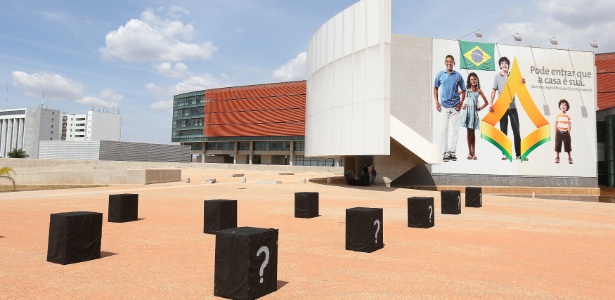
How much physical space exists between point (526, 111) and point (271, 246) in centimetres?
4039

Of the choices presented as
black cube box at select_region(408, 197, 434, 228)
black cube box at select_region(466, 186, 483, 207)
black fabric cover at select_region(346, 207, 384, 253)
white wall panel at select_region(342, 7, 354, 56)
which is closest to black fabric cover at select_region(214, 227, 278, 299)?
black fabric cover at select_region(346, 207, 384, 253)

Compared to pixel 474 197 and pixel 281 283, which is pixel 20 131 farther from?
pixel 281 283

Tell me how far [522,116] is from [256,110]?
248ft

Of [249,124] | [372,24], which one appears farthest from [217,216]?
[249,124]

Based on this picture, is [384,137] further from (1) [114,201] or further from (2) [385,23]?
(1) [114,201]

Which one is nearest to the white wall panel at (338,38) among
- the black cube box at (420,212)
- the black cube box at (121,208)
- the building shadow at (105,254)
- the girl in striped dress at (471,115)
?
the girl in striped dress at (471,115)

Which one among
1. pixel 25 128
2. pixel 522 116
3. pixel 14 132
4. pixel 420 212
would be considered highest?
pixel 25 128

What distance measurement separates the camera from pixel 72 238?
25.9ft

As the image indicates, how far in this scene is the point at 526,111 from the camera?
39.7 meters

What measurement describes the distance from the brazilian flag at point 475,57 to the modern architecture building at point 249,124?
61.1 metres

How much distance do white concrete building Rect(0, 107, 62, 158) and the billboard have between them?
174 m

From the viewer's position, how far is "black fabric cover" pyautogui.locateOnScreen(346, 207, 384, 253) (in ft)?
30.2

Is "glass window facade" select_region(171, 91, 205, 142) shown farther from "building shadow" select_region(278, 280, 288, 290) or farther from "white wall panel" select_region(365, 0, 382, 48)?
"building shadow" select_region(278, 280, 288, 290)

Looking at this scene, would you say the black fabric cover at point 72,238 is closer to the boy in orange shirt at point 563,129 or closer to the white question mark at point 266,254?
the white question mark at point 266,254
